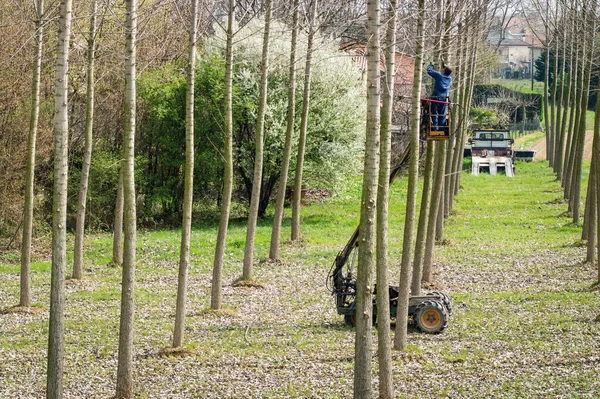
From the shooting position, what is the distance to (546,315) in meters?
18.3

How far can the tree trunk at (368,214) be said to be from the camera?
34.7 ft

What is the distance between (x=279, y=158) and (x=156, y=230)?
6529 millimetres

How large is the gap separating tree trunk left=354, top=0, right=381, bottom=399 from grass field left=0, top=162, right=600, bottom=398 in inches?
87.2

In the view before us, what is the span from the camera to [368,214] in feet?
35.5

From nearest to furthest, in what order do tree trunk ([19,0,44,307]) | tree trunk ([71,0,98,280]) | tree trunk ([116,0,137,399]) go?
tree trunk ([116,0,137,399]) → tree trunk ([19,0,44,307]) → tree trunk ([71,0,98,280])

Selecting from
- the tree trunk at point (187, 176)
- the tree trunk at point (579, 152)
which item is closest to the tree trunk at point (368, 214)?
the tree trunk at point (187, 176)

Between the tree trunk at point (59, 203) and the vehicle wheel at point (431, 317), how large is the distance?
315 inches

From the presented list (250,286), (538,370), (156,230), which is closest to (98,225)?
(156,230)

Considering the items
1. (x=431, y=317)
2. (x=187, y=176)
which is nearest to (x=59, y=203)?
(x=187, y=176)

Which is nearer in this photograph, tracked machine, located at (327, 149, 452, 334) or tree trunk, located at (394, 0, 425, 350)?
tree trunk, located at (394, 0, 425, 350)

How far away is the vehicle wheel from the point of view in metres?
17.0

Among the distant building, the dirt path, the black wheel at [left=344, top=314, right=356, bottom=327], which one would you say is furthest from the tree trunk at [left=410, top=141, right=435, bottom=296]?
the distant building

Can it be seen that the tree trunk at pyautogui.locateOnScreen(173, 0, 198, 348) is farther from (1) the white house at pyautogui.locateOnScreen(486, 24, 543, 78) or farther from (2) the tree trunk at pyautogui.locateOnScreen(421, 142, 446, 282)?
(1) the white house at pyautogui.locateOnScreen(486, 24, 543, 78)

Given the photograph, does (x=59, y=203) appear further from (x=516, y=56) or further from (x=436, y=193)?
(x=516, y=56)
